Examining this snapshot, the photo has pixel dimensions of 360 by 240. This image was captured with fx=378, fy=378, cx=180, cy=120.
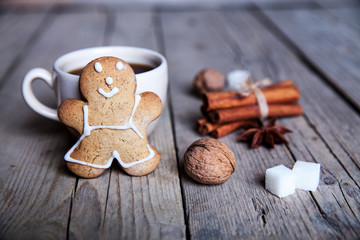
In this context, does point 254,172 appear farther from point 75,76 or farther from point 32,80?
point 32,80

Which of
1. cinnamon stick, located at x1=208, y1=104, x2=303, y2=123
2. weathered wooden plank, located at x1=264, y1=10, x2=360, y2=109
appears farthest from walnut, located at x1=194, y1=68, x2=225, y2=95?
weathered wooden plank, located at x1=264, y1=10, x2=360, y2=109

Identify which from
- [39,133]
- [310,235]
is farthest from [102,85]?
[310,235]

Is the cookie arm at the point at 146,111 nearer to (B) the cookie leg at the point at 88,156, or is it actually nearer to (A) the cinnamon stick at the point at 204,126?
(B) the cookie leg at the point at 88,156

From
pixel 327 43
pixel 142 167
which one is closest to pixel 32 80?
pixel 142 167

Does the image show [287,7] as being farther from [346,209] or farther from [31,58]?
[346,209]

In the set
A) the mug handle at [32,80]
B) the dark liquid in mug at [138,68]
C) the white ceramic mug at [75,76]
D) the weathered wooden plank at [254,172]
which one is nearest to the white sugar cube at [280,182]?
the weathered wooden plank at [254,172]

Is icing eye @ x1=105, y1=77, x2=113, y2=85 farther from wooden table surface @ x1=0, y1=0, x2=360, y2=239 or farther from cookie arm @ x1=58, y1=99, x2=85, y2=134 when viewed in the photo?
wooden table surface @ x1=0, y1=0, x2=360, y2=239

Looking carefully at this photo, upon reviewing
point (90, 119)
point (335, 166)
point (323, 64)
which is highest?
point (90, 119)
